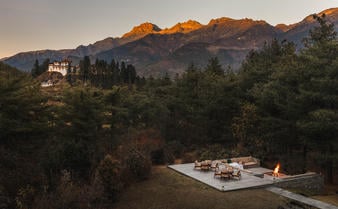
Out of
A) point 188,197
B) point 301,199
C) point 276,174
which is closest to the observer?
point 301,199

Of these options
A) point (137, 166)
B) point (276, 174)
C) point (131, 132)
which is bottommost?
point (276, 174)

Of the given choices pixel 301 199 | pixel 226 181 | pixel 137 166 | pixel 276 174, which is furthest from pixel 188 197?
pixel 276 174

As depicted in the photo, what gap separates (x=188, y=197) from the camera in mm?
10570

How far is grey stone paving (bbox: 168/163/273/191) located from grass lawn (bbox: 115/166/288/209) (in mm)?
300

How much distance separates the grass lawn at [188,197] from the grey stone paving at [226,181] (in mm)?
300

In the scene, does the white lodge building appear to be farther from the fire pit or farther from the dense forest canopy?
the fire pit

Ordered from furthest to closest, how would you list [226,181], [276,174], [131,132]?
[131,132]
[276,174]
[226,181]

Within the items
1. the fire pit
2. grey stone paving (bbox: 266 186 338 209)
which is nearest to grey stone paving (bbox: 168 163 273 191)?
grey stone paving (bbox: 266 186 338 209)

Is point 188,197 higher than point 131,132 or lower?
lower

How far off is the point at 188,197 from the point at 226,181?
8.82 feet

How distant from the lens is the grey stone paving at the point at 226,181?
454 inches

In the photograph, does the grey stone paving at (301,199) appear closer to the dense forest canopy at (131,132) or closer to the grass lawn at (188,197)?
the grass lawn at (188,197)

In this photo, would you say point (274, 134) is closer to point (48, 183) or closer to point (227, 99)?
point (227, 99)

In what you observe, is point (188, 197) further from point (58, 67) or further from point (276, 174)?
point (58, 67)
